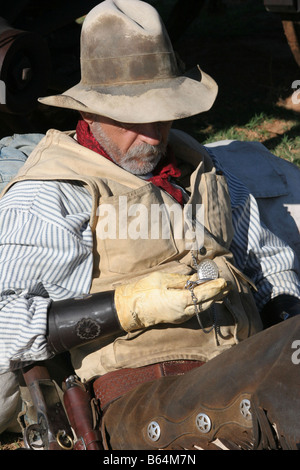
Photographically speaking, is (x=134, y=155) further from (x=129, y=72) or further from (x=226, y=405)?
(x=226, y=405)

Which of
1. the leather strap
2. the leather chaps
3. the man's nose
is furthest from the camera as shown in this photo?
the man's nose

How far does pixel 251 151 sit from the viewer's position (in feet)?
13.8

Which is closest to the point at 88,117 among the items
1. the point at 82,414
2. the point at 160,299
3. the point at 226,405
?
the point at 160,299

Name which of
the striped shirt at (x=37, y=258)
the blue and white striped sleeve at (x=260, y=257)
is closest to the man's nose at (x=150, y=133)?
the striped shirt at (x=37, y=258)

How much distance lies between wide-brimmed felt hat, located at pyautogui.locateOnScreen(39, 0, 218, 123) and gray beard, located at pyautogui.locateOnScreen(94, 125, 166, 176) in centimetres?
16

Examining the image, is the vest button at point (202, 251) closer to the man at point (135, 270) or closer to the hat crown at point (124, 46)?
the man at point (135, 270)

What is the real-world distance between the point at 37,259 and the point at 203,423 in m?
0.81

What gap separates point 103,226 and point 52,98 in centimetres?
55

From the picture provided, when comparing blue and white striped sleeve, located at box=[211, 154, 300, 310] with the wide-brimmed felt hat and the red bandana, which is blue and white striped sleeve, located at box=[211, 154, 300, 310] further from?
the wide-brimmed felt hat

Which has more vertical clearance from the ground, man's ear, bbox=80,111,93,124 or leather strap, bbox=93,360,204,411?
man's ear, bbox=80,111,93,124

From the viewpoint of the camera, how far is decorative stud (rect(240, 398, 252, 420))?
2.29 meters

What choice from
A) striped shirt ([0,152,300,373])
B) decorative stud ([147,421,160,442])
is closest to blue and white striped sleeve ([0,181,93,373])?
striped shirt ([0,152,300,373])

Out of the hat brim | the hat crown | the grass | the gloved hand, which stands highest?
the hat crown

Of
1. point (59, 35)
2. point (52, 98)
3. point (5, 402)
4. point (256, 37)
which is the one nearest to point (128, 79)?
point (52, 98)
